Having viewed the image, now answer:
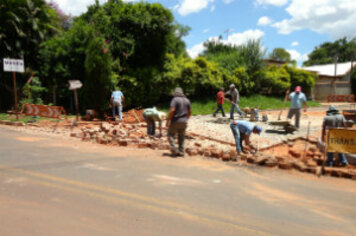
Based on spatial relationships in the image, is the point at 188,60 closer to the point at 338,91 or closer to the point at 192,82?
the point at 192,82

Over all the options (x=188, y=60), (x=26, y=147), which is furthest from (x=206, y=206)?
(x=188, y=60)

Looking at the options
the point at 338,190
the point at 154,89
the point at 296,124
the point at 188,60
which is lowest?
the point at 338,190

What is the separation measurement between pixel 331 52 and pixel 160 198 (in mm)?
73083

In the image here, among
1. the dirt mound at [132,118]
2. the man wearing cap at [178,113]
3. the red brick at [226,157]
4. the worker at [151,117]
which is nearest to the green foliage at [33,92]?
the dirt mound at [132,118]

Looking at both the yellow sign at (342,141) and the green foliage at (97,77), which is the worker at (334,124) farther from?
the green foliage at (97,77)

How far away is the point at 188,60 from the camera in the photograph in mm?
21609

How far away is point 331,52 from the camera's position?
66.2 meters

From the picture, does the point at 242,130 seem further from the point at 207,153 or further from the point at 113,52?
the point at 113,52

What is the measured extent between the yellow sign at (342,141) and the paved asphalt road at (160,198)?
74cm

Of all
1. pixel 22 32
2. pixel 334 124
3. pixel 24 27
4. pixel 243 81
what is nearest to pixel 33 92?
pixel 22 32

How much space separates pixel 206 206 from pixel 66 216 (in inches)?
73.7

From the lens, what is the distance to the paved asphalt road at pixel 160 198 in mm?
3486

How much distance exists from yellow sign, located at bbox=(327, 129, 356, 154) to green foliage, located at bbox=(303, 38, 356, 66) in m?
64.4

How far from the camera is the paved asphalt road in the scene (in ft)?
11.4
